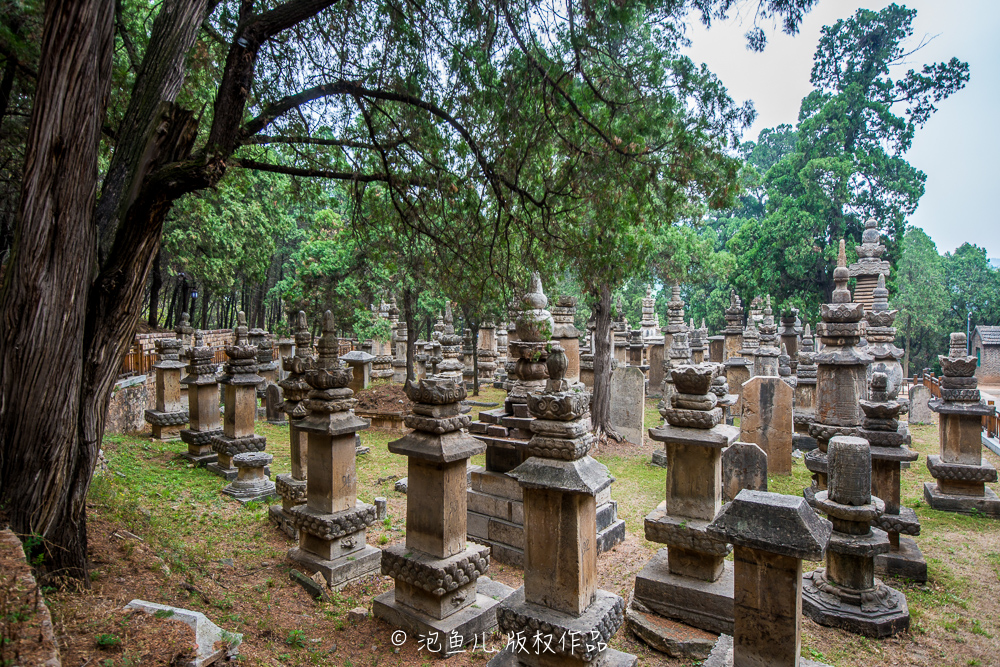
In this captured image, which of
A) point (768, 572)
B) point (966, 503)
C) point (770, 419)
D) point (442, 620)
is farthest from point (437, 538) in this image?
point (966, 503)

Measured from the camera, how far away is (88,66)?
10.6ft

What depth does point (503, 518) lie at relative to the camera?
20.5 ft

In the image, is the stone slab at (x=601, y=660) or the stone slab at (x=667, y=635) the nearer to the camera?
the stone slab at (x=601, y=660)

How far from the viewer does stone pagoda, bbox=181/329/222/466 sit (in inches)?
325

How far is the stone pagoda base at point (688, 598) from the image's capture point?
14.4ft

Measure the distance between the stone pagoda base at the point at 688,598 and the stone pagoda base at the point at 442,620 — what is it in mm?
1351

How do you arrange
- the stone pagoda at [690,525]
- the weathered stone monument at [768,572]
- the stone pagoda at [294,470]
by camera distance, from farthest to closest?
the stone pagoda at [294,470] < the stone pagoda at [690,525] < the weathered stone monument at [768,572]

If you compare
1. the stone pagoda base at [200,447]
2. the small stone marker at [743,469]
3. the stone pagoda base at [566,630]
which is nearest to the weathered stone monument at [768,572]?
the stone pagoda base at [566,630]

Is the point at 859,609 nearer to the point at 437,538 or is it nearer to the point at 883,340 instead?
the point at 437,538

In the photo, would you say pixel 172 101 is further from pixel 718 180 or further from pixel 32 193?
pixel 718 180

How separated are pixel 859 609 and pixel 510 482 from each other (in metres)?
3.49

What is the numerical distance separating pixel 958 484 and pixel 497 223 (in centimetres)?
742

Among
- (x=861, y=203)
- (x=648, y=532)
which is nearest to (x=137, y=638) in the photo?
(x=648, y=532)

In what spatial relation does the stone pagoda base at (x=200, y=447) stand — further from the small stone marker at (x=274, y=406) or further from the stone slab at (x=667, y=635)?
the stone slab at (x=667, y=635)
